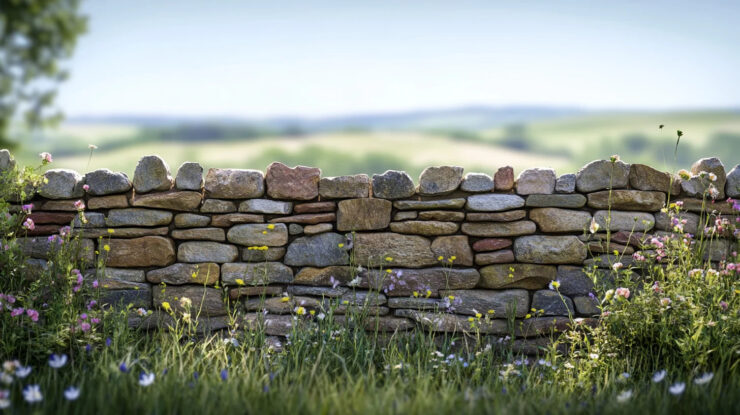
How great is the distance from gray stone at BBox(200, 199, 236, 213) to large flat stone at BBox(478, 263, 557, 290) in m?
1.69

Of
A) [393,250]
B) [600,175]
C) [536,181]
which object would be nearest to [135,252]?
[393,250]

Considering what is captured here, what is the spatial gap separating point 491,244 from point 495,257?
87 mm

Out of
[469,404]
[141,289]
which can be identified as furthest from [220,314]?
[469,404]

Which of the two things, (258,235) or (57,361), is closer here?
(57,361)

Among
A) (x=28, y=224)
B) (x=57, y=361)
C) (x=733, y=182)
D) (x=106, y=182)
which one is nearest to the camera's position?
(x=57, y=361)

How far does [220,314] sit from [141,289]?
0.53 metres

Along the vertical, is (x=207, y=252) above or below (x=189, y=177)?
below

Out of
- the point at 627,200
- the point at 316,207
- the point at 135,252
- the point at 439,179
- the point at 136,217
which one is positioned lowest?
the point at 135,252

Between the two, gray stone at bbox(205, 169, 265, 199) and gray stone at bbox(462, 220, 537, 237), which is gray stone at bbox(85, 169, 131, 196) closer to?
gray stone at bbox(205, 169, 265, 199)

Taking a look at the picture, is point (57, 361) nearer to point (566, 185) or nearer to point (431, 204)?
point (431, 204)

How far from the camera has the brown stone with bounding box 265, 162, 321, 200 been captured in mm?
3736

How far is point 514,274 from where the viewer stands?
149 inches

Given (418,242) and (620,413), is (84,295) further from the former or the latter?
(620,413)

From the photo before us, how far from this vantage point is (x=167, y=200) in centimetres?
374
